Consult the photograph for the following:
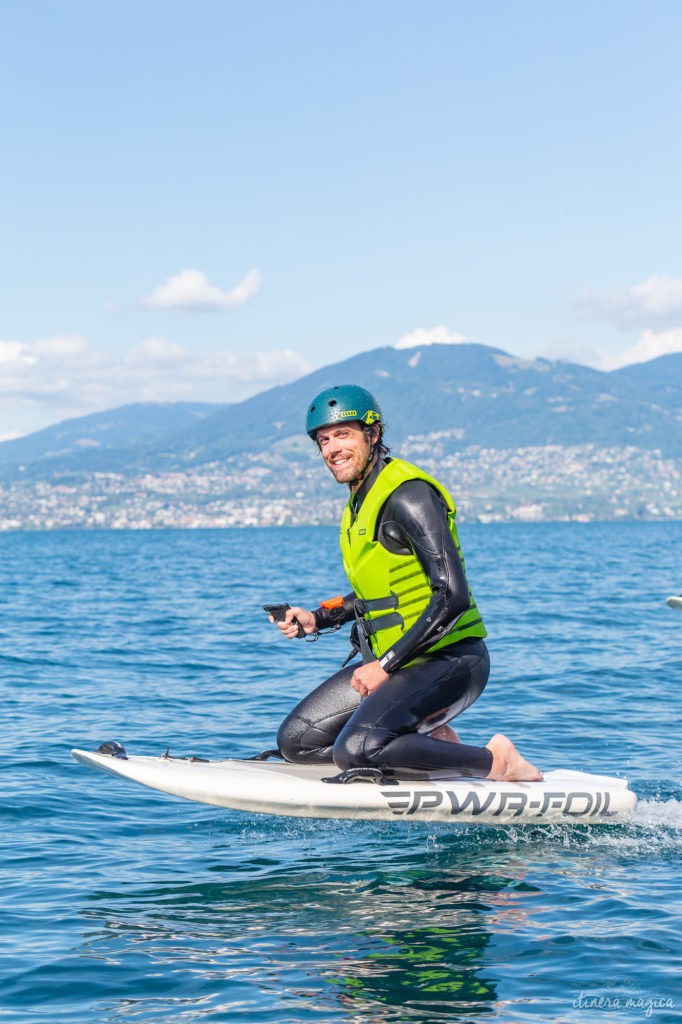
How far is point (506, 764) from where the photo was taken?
8.01 m

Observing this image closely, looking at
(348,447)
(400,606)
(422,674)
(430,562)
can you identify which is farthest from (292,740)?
(348,447)

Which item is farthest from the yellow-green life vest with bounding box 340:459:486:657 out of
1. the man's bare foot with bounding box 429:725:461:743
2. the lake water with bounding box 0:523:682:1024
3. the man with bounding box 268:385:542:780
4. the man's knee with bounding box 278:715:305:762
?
the lake water with bounding box 0:523:682:1024

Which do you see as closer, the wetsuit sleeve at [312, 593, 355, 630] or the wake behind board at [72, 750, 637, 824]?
the wake behind board at [72, 750, 637, 824]

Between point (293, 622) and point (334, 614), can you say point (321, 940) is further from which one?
point (334, 614)

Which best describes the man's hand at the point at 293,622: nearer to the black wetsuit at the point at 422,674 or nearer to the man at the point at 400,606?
the man at the point at 400,606

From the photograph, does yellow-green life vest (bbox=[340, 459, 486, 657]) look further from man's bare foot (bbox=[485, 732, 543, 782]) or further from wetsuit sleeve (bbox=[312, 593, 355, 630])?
man's bare foot (bbox=[485, 732, 543, 782])

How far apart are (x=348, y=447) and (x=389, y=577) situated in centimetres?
89

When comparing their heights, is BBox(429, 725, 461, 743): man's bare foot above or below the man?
below

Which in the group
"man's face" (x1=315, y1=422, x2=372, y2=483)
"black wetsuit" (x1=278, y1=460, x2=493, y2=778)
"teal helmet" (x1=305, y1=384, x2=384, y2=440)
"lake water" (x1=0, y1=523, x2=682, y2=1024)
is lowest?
"lake water" (x1=0, y1=523, x2=682, y2=1024)

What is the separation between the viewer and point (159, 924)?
657cm

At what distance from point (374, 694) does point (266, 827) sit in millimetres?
1877

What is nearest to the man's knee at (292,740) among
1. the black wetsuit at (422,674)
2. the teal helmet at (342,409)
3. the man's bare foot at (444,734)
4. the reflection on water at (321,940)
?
the black wetsuit at (422,674)

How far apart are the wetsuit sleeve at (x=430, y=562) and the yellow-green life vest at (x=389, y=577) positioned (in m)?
0.09

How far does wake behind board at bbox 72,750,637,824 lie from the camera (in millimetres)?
7512
